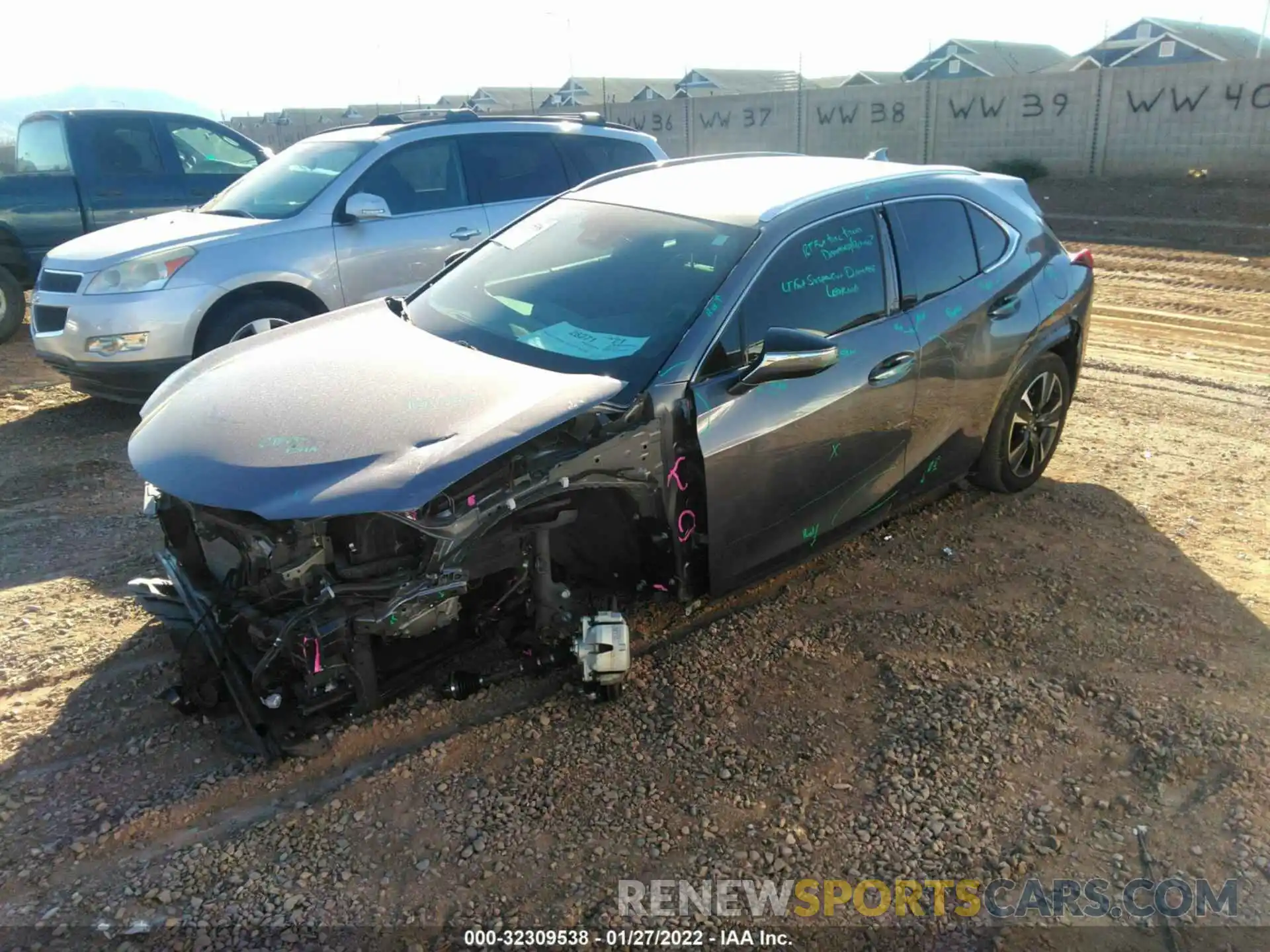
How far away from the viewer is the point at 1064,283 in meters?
5.17

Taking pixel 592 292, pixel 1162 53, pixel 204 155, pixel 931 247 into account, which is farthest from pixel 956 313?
pixel 1162 53

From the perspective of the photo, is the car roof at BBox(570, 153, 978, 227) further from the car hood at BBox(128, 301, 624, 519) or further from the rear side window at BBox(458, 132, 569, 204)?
the rear side window at BBox(458, 132, 569, 204)

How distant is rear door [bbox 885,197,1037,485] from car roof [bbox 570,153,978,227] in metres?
0.28

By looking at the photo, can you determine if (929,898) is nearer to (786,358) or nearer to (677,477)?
(677,477)

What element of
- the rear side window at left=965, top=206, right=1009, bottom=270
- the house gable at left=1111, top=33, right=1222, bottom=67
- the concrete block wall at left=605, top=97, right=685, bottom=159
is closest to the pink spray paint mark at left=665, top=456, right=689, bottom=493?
the rear side window at left=965, top=206, right=1009, bottom=270

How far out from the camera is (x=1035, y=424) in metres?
5.20

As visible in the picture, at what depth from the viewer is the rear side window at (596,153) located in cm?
774

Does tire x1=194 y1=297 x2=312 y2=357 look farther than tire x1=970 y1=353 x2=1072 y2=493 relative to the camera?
Yes

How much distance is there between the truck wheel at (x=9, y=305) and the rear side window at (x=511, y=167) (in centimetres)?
532

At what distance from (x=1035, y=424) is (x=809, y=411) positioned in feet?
6.78

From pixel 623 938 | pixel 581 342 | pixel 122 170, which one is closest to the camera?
pixel 623 938

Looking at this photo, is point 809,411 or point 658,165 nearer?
point 809,411

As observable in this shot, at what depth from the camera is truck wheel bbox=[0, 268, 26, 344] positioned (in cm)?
941

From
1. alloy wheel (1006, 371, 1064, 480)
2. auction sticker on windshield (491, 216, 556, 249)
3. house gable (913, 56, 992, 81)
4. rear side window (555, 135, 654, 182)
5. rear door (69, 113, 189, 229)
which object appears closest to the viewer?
auction sticker on windshield (491, 216, 556, 249)
